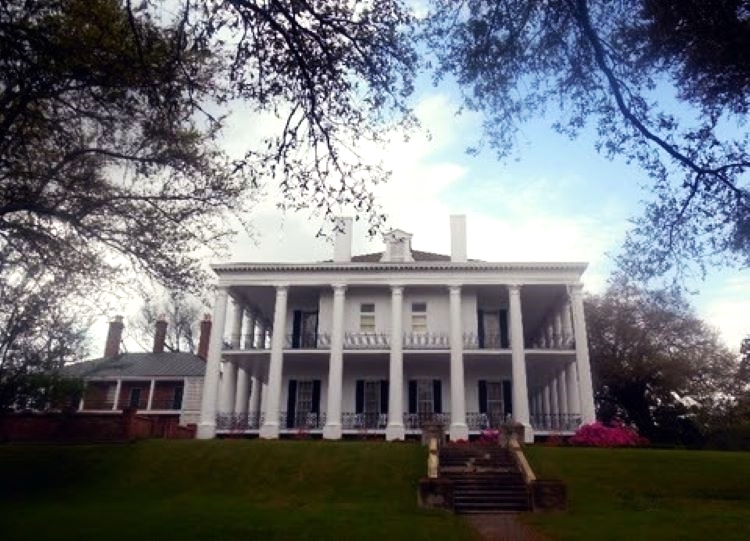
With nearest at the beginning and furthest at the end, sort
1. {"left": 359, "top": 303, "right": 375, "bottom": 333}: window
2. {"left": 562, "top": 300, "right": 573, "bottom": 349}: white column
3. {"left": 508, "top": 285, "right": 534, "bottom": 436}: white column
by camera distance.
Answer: {"left": 508, "top": 285, "right": 534, "bottom": 436}: white column → {"left": 562, "top": 300, "right": 573, "bottom": 349}: white column → {"left": 359, "top": 303, "right": 375, "bottom": 333}: window

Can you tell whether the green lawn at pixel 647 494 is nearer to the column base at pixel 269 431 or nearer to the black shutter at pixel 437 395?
the black shutter at pixel 437 395

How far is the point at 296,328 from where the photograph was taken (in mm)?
31469

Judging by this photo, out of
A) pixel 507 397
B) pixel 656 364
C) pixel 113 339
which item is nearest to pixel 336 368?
pixel 507 397

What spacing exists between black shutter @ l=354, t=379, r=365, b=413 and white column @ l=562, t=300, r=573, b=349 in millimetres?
9780

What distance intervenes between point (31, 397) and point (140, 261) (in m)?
9.42

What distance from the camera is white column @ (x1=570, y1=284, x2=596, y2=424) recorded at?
26.6 metres

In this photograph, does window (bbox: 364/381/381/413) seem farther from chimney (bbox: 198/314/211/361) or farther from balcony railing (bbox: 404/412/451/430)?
chimney (bbox: 198/314/211/361)

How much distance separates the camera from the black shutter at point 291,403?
2935 centimetres

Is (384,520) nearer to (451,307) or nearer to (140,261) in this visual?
(140,261)

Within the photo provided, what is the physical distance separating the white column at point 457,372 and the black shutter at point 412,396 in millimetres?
2425

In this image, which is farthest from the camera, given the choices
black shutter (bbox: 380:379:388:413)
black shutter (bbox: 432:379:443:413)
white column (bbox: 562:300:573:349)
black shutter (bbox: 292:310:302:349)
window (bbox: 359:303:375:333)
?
black shutter (bbox: 292:310:302:349)

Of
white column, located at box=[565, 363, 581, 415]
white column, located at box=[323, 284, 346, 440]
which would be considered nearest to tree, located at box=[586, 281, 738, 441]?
white column, located at box=[565, 363, 581, 415]

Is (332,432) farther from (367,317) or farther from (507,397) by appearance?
(507,397)

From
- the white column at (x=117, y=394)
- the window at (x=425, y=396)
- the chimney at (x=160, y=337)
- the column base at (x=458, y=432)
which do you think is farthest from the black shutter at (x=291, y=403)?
the chimney at (x=160, y=337)
